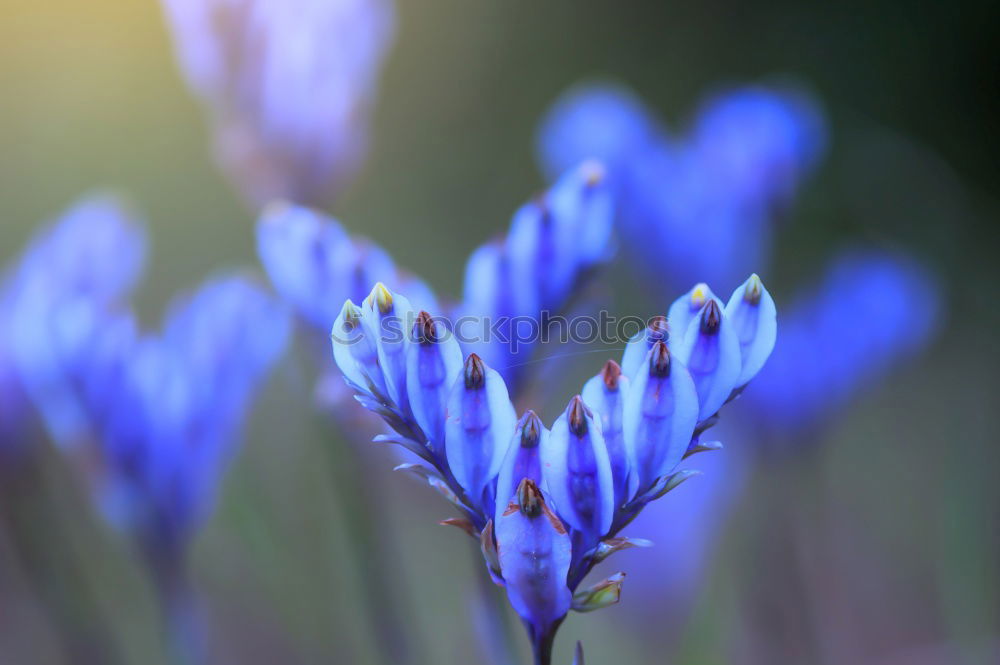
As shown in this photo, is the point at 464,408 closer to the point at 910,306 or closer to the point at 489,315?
the point at 489,315

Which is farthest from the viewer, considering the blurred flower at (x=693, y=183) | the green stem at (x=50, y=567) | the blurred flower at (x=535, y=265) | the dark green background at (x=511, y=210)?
the dark green background at (x=511, y=210)

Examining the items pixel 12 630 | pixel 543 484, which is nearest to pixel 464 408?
pixel 543 484

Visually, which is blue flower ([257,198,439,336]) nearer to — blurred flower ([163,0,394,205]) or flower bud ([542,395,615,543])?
flower bud ([542,395,615,543])

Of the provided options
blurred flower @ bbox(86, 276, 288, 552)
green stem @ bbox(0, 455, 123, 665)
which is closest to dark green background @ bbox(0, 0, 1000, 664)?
green stem @ bbox(0, 455, 123, 665)

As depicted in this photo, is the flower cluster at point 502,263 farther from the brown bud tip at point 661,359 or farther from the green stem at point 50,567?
the green stem at point 50,567

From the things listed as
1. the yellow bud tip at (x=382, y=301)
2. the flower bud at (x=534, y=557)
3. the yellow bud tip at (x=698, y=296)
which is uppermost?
the yellow bud tip at (x=382, y=301)

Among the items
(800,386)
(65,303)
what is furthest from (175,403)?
(800,386)

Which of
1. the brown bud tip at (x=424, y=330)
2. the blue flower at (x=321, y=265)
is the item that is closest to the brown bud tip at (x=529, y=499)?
the brown bud tip at (x=424, y=330)
